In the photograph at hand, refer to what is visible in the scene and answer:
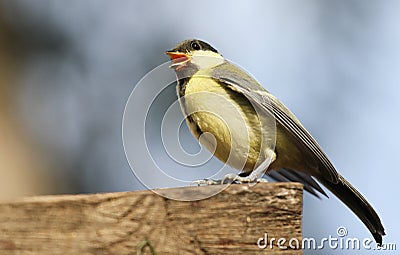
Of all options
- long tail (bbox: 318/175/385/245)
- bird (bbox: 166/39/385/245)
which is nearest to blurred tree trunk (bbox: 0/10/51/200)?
bird (bbox: 166/39/385/245)

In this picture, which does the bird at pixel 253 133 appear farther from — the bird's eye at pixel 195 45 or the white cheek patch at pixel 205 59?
the bird's eye at pixel 195 45

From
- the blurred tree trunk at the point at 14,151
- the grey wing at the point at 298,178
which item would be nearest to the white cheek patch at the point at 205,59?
the grey wing at the point at 298,178

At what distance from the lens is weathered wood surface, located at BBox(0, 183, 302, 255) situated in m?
1.44

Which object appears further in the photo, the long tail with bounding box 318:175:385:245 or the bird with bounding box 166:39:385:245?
the bird with bounding box 166:39:385:245

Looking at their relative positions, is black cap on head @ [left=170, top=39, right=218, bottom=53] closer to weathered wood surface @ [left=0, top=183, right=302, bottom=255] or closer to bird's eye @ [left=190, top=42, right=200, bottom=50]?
bird's eye @ [left=190, top=42, right=200, bottom=50]

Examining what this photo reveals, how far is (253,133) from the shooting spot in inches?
101

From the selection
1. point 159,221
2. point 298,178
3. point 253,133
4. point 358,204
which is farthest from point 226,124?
point 159,221

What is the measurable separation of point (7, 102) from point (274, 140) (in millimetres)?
2617

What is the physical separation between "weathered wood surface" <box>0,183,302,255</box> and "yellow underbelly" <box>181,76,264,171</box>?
3.28 feet

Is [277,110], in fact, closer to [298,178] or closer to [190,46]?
[298,178]

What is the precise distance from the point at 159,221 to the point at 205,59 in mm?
1437

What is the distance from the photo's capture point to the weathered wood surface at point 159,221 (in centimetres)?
144

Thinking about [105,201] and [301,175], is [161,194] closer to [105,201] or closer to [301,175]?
[105,201]

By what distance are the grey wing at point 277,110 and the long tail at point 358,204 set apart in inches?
1.8
